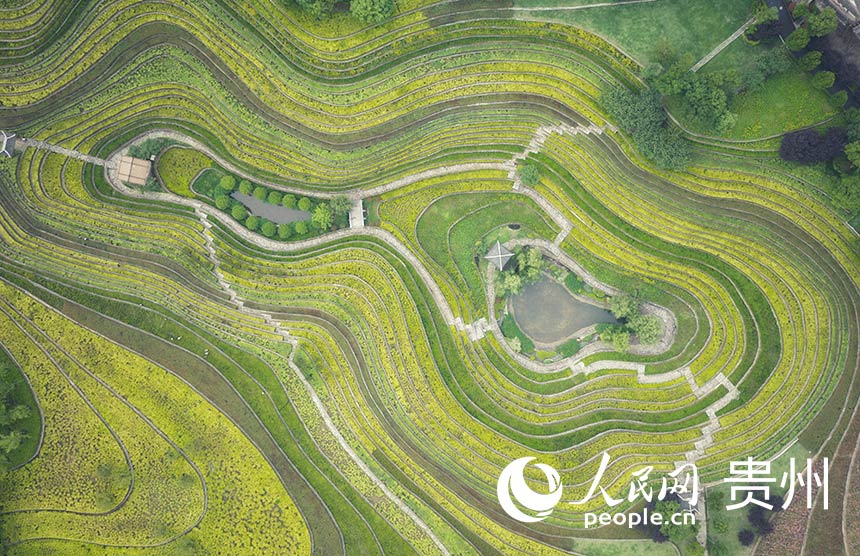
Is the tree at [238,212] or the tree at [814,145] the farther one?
the tree at [238,212]

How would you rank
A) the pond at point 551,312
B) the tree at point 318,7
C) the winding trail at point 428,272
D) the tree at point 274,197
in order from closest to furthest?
the tree at point 318,7 → the winding trail at point 428,272 → the pond at point 551,312 → the tree at point 274,197

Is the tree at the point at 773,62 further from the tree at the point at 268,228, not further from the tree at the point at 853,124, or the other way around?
the tree at the point at 268,228

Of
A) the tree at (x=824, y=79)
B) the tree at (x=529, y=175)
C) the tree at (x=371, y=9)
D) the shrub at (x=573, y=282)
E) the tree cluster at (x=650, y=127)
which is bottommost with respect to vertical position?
the shrub at (x=573, y=282)

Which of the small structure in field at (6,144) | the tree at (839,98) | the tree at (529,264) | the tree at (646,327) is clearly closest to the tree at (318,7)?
the tree at (529,264)

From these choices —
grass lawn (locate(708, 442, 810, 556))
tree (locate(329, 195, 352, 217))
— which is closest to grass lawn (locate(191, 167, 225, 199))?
tree (locate(329, 195, 352, 217))

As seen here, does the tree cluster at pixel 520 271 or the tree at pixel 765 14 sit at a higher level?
the tree at pixel 765 14

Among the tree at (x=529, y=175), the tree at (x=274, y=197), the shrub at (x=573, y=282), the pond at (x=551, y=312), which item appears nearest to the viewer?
the tree at (x=529, y=175)

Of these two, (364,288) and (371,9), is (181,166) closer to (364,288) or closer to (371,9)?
(364,288)

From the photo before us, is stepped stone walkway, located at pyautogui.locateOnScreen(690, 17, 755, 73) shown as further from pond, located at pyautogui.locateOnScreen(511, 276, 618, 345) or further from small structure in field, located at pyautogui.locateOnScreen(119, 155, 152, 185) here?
small structure in field, located at pyautogui.locateOnScreen(119, 155, 152, 185)
